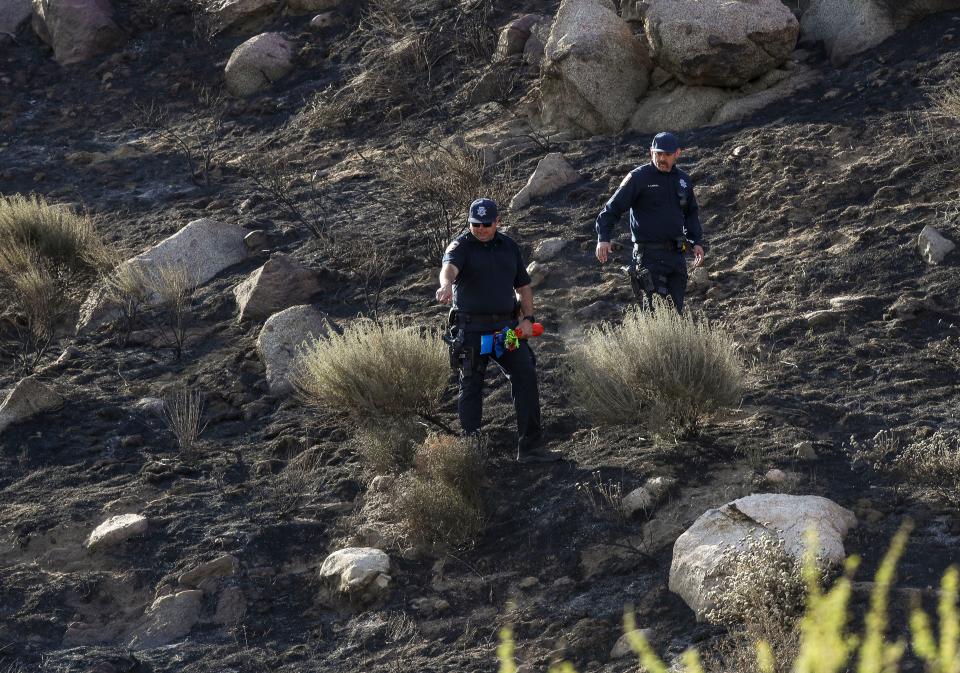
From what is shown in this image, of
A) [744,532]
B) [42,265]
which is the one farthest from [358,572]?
[42,265]

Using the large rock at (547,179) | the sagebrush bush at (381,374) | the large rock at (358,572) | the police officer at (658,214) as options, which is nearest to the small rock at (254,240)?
the large rock at (547,179)

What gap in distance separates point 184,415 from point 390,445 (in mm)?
1783

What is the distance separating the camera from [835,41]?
11.5 meters

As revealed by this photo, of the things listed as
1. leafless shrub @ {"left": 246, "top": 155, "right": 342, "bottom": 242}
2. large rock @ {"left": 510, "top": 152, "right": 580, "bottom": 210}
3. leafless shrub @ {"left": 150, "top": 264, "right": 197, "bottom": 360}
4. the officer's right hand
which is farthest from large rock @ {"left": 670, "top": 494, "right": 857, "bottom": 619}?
leafless shrub @ {"left": 246, "top": 155, "right": 342, "bottom": 242}

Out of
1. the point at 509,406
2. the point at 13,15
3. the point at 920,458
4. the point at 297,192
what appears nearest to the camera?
the point at 920,458

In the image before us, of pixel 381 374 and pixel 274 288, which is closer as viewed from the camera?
pixel 381 374

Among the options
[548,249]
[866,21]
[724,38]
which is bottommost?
[548,249]

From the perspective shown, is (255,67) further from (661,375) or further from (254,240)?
(661,375)

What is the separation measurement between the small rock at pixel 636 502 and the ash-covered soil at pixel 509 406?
0.08 meters

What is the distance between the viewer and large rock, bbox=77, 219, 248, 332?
10.8 meters

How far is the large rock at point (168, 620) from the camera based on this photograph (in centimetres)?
616

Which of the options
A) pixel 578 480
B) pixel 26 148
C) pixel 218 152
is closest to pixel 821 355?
pixel 578 480

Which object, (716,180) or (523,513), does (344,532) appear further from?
(716,180)

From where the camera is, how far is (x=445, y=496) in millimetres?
6512
